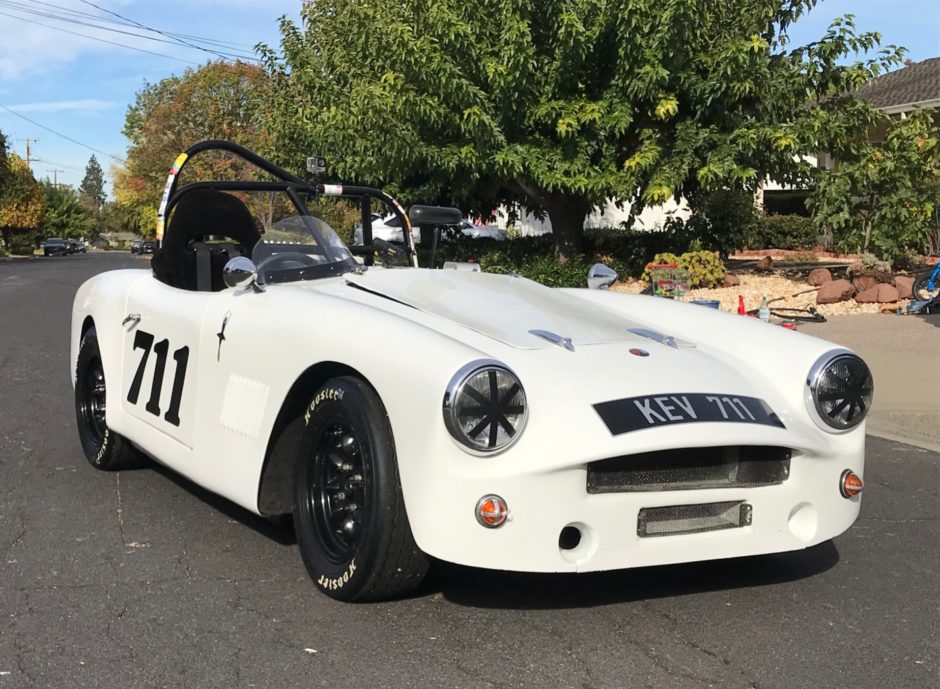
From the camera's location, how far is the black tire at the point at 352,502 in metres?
3.28

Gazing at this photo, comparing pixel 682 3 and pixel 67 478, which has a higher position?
pixel 682 3

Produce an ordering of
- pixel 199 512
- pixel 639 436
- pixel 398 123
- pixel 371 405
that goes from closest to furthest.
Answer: pixel 639 436
pixel 371 405
pixel 199 512
pixel 398 123

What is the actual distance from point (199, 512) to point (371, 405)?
5.51ft

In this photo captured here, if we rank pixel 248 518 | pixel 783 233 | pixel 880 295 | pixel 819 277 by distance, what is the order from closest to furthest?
pixel 248 518, pixel 880 295, pixel 819 277, pixel 783 233

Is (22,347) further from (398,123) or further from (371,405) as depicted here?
(371,405)

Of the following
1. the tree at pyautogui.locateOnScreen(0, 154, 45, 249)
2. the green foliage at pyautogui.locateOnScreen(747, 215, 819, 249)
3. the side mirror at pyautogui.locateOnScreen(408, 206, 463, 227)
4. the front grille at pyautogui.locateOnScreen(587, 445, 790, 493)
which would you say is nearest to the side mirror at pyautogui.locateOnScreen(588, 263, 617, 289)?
the side mirror at pyautogui.locateOnScreen(408, 206, 463, 227)

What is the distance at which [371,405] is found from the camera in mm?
3383

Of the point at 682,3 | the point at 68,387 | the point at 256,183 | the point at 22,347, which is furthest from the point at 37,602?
the point at 682,3

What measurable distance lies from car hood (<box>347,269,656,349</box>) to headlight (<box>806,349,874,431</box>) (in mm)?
659

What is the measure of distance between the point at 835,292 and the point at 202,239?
1023cm

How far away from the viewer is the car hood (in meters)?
3.79

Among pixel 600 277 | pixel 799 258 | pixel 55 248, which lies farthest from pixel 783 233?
pixel 55 248

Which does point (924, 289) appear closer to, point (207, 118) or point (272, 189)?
point (272, 189)

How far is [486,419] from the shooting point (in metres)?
3.11
